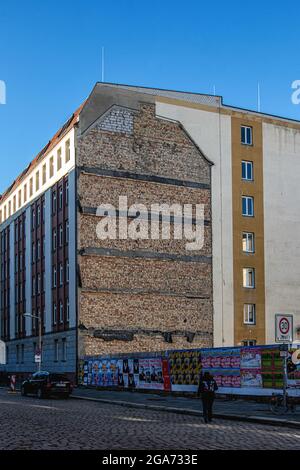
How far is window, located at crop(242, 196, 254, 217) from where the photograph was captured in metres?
59.4

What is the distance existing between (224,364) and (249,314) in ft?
77.7

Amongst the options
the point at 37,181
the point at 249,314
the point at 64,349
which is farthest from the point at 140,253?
the point at 37,181

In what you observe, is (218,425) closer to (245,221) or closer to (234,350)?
(234,350)

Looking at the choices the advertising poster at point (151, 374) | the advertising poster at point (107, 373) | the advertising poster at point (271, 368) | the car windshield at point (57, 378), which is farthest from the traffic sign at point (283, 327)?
the advertising poster at point (107, 373)

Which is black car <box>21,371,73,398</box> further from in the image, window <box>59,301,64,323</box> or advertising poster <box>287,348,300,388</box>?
window <box>59,301,64,323</box>

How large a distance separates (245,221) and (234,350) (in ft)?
85.6

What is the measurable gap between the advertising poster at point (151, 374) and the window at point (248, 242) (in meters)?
19.7

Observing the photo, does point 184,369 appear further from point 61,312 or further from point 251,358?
point 61,312

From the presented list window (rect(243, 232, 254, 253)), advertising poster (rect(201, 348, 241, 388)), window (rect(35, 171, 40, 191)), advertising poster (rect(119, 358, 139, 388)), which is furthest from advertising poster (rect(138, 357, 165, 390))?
window (rect(35, 171, 40, 191))

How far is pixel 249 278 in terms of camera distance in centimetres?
5862

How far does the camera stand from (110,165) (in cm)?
5494

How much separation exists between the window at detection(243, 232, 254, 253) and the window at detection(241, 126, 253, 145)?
769 centimetres

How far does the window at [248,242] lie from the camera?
5894cm
